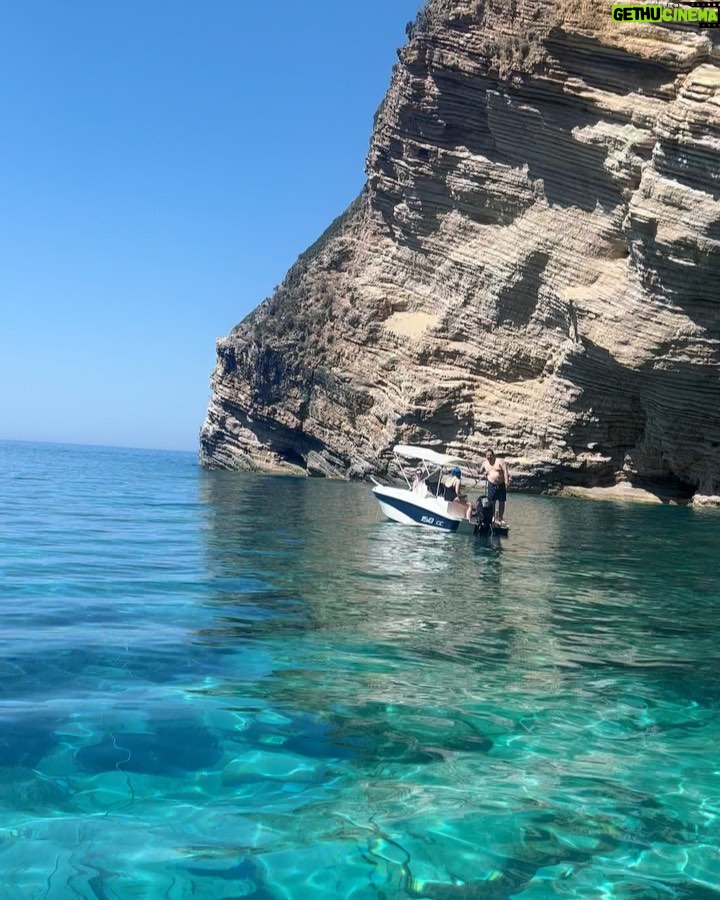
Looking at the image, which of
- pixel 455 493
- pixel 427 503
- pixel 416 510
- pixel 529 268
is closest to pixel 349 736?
pixel 427 503

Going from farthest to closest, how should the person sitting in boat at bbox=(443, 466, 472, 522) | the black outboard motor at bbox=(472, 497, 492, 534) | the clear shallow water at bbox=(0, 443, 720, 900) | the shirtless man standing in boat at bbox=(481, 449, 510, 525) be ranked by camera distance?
the person sitting in boat at bbox=(443, 466, 472, 522), the black outboard motor at bbox=(472, 497, 492, 534), the shirtless man standing in boat at bbox=(481, 449, 510, 525), the clear shallow water at bbox=(0, 443, 720, 900)

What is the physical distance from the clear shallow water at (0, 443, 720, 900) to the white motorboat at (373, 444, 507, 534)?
755 cm

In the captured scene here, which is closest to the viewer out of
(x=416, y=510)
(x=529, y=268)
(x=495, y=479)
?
(x=495, y=479)

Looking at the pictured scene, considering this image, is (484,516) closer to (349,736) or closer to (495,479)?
(495,479)

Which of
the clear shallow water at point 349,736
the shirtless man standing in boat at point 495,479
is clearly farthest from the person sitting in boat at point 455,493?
the clear shallow water at point 349,736

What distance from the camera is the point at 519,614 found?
10.4 m

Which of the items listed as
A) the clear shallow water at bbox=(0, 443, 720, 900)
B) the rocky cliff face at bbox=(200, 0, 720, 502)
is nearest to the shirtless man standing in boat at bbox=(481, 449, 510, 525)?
the clear shallow water at bbox=(0, 443, 720, 900)

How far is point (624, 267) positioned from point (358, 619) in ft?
97.9

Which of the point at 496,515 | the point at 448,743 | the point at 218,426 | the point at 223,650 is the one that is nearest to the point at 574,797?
the point at 448,743

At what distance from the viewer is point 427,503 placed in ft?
68.7

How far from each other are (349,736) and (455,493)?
1551cm

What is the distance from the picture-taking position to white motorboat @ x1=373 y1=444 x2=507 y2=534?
20.6 meters

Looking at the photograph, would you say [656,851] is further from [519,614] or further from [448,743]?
[519,614]

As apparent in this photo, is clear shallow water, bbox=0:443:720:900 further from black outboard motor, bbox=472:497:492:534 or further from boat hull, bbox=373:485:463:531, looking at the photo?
boat hull, bbox=373:485:463:531
